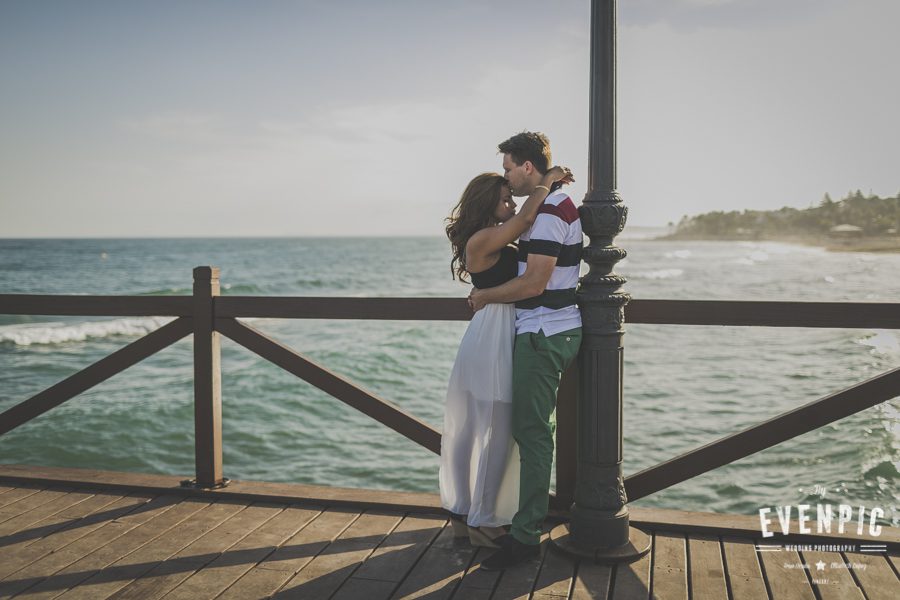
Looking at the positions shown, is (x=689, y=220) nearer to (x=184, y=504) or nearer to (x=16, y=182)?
(x=16, y=182)

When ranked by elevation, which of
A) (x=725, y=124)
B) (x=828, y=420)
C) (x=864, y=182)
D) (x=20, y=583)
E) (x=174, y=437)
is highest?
(x=725, y=124)

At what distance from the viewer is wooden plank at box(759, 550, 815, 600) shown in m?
2.78

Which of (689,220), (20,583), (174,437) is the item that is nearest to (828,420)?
(20,583)


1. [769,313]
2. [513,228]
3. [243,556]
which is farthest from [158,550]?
[769,313]

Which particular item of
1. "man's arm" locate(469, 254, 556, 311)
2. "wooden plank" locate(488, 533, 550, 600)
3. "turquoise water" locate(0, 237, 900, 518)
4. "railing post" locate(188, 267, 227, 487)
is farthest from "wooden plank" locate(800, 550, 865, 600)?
"turquoise water" locate(0, 237, 900, 518)

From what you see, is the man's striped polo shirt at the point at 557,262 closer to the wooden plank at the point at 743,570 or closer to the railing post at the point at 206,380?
the wooden plank at the point at 743,570

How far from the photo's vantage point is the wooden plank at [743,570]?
2791mm

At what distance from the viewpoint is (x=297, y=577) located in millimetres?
2965

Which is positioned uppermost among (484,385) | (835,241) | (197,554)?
(835,241)

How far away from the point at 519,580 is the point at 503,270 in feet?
4.02

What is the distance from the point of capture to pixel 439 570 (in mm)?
3012

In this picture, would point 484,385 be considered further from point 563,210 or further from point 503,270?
point 563,210

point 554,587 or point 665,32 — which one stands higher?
point 665,32

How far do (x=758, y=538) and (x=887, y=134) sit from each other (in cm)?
4429
